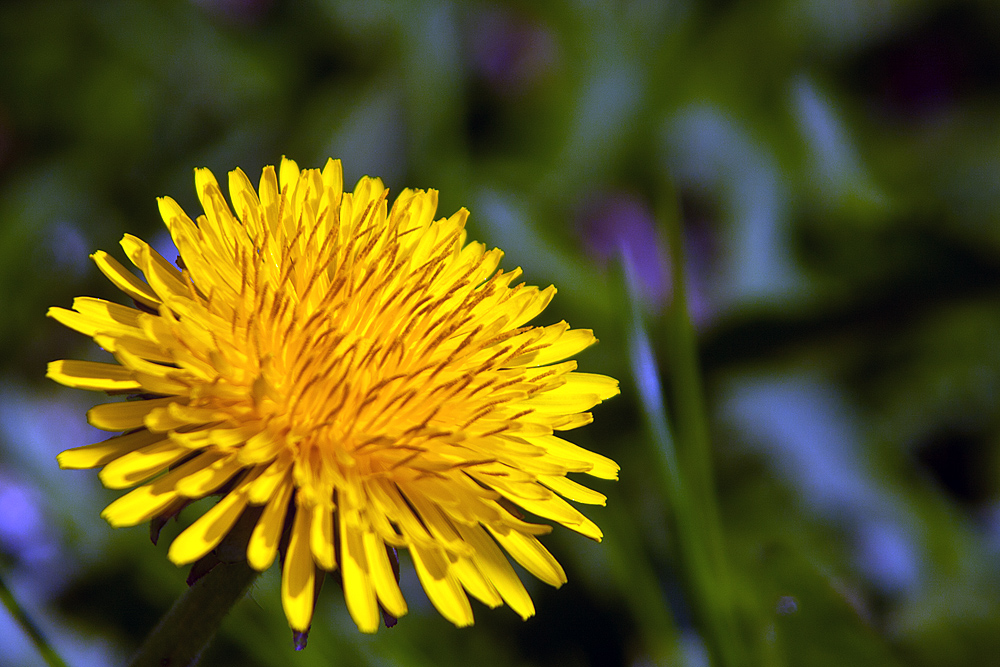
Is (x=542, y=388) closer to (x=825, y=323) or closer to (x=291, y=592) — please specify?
(x=291, y=592)

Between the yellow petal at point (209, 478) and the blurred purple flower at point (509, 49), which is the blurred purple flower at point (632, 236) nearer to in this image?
the blurred purple flower at point (509, 49)

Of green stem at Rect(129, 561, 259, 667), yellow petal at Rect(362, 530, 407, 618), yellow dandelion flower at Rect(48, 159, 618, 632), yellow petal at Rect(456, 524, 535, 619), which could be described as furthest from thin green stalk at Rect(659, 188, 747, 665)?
green stem at Rect(129, 561, 259, 667)

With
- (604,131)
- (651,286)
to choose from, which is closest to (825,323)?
(651,286)

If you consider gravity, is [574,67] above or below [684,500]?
above

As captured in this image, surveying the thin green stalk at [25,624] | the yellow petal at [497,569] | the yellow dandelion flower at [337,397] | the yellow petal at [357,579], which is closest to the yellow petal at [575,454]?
the yellow dandelion flower at [337,397]

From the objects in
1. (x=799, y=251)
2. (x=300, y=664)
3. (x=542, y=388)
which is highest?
(x=799, y=251)
